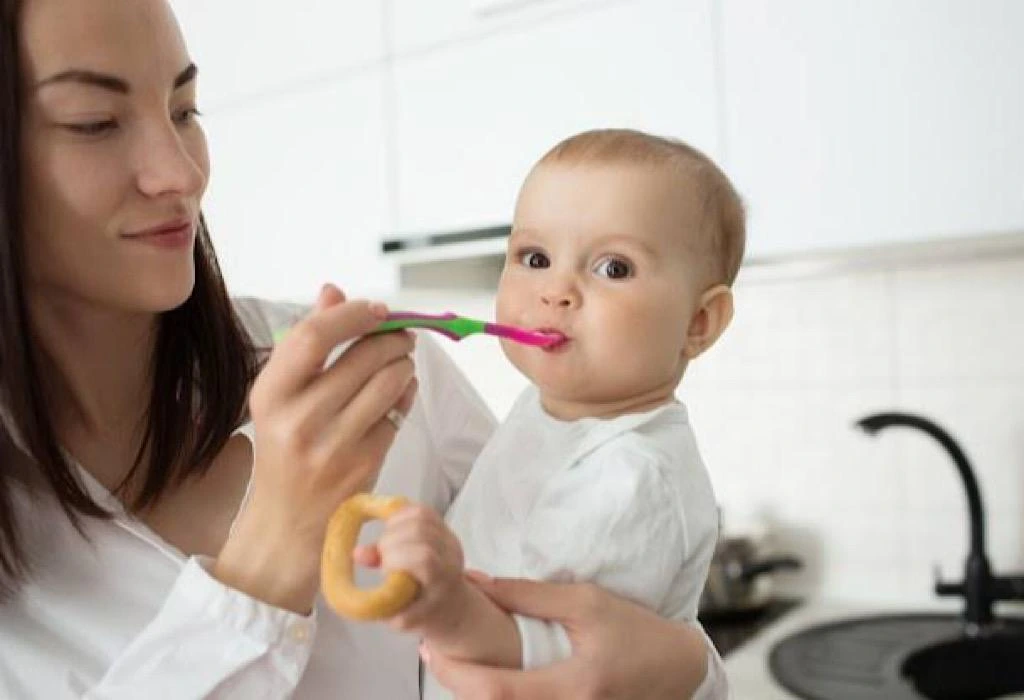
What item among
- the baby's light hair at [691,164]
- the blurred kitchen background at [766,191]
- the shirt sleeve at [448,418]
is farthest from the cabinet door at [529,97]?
the baby's light hair at [691,164]

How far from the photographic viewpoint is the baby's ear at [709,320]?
2.35ft

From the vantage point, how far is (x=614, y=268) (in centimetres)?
68

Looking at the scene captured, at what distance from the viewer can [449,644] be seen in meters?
0.56

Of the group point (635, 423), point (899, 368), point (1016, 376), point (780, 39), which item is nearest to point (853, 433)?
point (899, 368)

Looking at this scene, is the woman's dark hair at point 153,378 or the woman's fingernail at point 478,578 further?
the woman's dark hair at point 153,378

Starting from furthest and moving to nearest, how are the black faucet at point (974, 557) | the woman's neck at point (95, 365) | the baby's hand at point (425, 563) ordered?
1. the black faucet at point (974, 557)
2. the woman's neck at point (95, 365)
3. the baby's hand at point (425, 563)

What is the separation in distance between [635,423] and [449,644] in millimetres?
190

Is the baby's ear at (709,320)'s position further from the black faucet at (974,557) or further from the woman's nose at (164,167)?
the black faucet at (974,557)

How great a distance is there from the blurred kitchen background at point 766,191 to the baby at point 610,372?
664 millimetres

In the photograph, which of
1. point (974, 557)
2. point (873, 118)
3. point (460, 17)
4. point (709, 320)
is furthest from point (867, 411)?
point (709, 320)

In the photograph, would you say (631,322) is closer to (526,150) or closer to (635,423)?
(635,423)

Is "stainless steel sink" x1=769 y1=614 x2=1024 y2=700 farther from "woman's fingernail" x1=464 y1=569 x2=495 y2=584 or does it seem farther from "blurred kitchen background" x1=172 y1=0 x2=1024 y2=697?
"woman's fingernail" x1=464 y1=569 x2=495 y2=584

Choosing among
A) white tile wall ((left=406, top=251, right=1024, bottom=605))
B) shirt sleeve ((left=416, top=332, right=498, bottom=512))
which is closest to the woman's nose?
shirt sleeve ((left=416, top=332, right=498, bottom=512))

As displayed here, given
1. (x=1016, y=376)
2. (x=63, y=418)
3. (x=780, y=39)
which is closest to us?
(x=63, y=418)
